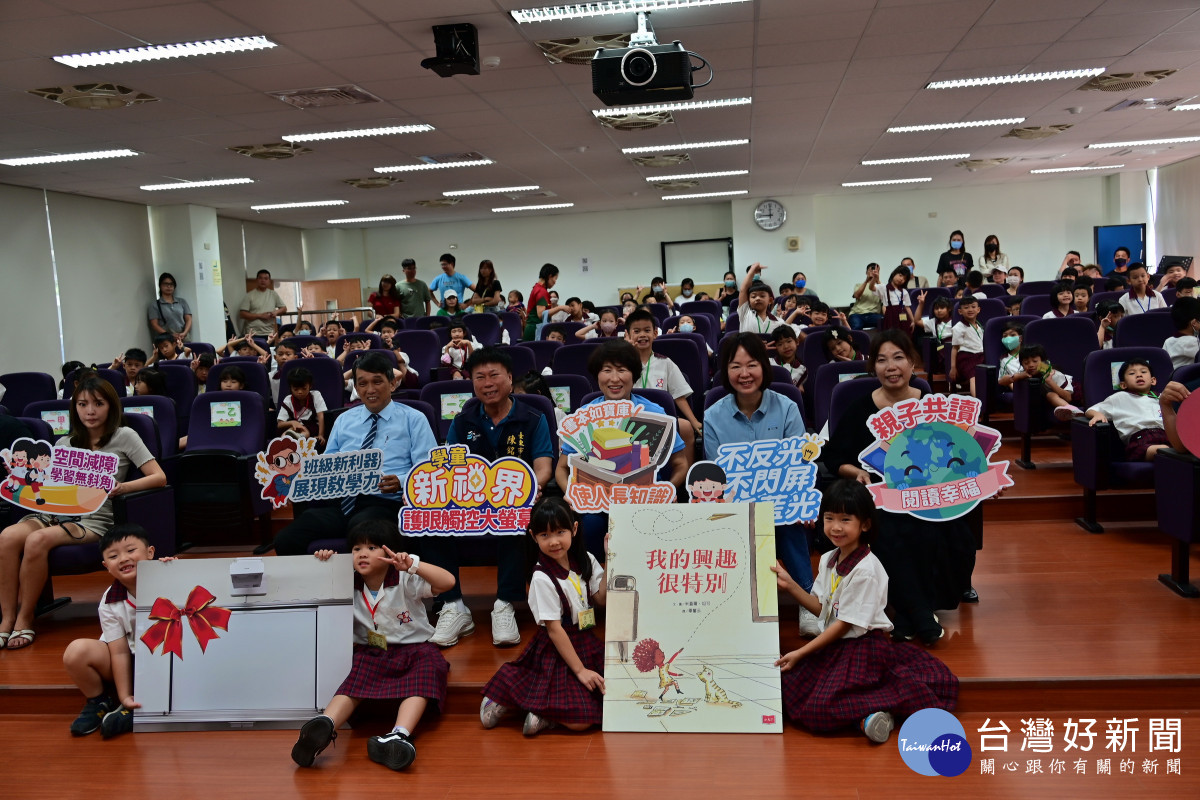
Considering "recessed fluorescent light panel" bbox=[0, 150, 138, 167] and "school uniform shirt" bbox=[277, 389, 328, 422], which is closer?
"school uniform shirt" bbox=[277, 389, 328, 422]

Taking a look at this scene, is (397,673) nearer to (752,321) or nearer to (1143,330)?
(752,321)

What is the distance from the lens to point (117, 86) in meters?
6.04

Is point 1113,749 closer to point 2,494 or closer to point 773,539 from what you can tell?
point 773,539

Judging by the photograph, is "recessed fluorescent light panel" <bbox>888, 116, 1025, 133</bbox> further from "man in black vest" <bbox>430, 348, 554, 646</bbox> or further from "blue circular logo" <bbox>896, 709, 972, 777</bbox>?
"blue circular logo" <bbox>896, 709, 972, 777</bbox>

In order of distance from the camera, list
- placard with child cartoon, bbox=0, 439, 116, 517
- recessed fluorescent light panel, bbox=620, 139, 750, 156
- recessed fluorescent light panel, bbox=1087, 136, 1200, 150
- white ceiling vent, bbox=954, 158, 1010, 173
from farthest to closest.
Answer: white ceiling vent, bbox=954, 158, 1010, 173 < recessed fluorescent light panel, bbox=1087, 136, 1200, 150 < recessed fluorescent light panel, bbox=620, 139, 750, 156 < placard with child cartoon, bbox=0, 439, 116, 517

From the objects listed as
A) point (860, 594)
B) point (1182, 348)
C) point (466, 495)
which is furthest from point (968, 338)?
point (466, 495)

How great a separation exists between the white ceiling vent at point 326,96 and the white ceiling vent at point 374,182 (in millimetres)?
3833

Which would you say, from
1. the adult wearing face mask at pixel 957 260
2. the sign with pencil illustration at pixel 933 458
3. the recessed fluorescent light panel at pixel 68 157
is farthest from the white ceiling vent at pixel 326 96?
the adult wearing face mask at pixel 957 260

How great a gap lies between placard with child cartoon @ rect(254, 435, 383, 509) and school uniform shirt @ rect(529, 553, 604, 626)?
3.04ft

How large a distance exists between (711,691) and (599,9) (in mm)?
3962

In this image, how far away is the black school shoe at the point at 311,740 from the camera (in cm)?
253

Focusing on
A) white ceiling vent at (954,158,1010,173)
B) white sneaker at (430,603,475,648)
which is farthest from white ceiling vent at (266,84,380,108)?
white ceiling vent at (954,158,1010,173)

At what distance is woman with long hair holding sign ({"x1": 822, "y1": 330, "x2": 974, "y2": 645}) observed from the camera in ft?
9.60

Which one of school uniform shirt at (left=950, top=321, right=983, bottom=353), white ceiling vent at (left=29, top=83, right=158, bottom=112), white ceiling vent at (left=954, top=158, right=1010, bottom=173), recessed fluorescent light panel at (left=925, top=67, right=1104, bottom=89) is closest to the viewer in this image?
white ceiling vent at (left=29, top=83, right=158, bottom=112)
